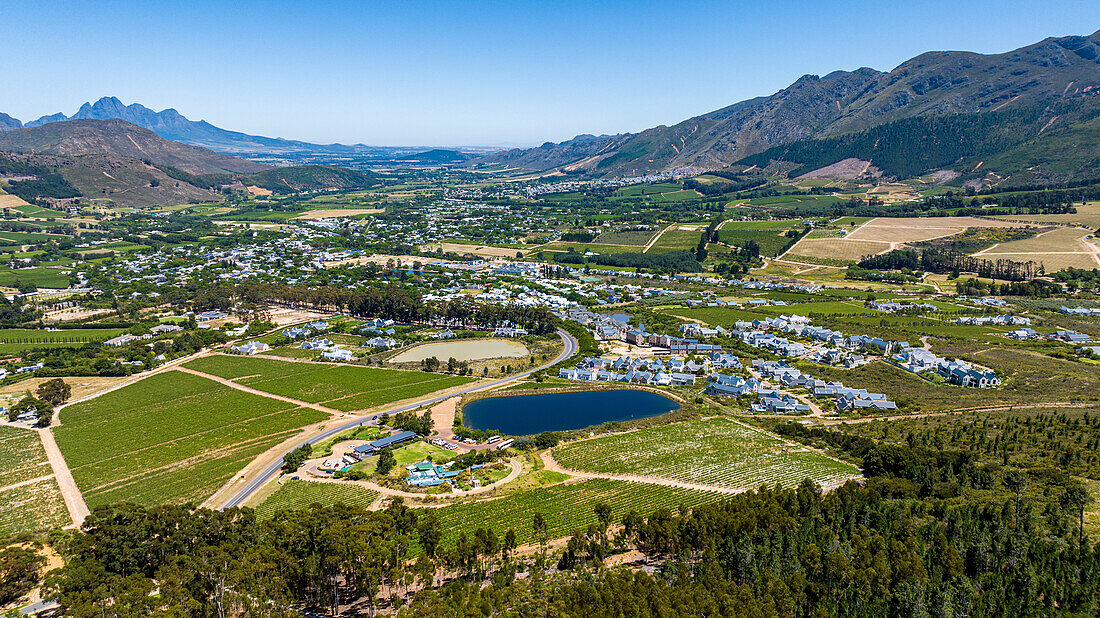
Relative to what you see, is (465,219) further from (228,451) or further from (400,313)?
(228,451)

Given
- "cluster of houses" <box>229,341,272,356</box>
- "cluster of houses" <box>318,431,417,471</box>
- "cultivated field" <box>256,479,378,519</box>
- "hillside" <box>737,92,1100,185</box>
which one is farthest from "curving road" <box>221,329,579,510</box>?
"hillside" <box>737,92,1100,185</box>

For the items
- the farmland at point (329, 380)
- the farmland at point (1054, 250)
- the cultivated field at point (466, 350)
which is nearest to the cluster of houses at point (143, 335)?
the farmland at point (329, 380)

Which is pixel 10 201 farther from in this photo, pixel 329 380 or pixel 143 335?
pixel 329 380

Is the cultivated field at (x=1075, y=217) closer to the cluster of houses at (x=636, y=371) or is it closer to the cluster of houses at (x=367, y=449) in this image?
the cluster of houses at (x=636, y=371)

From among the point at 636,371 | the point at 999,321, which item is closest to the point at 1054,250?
the point at 999,321

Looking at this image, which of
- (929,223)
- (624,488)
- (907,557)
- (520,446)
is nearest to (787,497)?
(907,557)

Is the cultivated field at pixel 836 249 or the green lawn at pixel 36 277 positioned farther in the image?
the cultivated field at pixel 836 249
